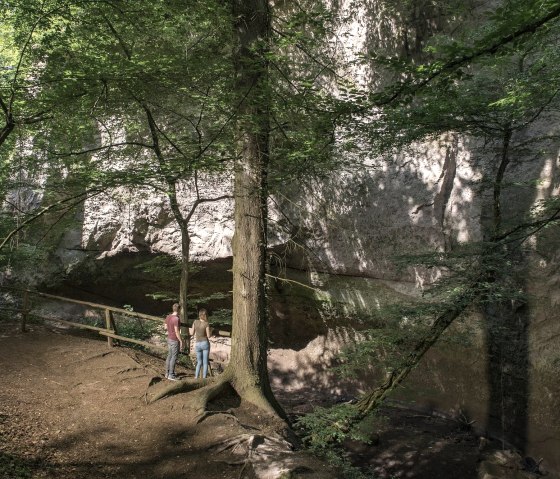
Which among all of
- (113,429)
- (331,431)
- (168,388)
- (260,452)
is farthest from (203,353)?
(260,452)

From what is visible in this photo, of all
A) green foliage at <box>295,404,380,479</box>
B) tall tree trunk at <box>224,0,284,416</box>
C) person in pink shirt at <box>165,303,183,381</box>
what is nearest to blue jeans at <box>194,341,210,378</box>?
person in pink shirt at <box>165,303,183,381</box>

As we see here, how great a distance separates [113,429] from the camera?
21.1 feet

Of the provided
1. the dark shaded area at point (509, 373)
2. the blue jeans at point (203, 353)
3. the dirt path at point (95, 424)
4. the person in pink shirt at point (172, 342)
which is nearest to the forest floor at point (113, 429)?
the dirt path at point (95, 424)

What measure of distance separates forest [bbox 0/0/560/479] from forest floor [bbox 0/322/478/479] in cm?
5

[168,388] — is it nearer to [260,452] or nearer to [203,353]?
[203,353]

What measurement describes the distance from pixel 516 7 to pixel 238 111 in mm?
4322

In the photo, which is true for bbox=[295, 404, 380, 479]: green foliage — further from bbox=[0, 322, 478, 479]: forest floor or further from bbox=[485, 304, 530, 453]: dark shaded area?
bbox=[485, 304, 530, 453]: dark shaded area

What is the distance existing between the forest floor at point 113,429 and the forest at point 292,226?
48 millimetres

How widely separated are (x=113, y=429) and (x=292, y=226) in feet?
22.3

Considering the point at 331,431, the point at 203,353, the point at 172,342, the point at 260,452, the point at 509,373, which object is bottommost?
the point at 331,431

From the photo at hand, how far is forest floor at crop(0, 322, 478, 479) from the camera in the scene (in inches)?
218

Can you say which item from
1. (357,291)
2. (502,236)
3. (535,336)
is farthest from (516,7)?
(357,291)

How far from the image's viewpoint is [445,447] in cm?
1063

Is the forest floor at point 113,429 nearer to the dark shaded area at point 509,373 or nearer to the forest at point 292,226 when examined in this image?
the forest at point 292,226
